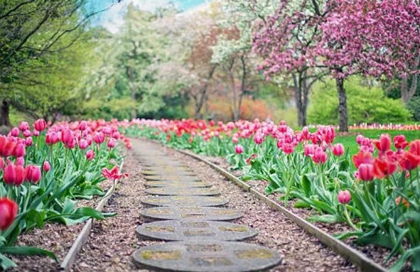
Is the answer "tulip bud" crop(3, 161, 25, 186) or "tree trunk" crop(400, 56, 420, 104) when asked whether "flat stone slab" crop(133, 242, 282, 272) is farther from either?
"tree trunk" crop(400, 56, 420, 104)

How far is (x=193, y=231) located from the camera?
531cm

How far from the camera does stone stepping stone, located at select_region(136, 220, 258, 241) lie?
16.7 feet

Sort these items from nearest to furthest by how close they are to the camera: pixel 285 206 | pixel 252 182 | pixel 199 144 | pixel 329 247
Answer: pixel 329 247 → pixel 285 206 → pixel 252 182 → pixel 199 144

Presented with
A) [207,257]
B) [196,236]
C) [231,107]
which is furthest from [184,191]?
[231,107]

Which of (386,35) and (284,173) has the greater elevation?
(386,35)

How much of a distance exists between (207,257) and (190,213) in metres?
2.07

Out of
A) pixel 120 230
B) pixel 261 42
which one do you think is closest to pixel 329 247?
pixel 120 230

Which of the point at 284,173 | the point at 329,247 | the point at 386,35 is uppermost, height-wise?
the point at 386,35

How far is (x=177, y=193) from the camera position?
8.07 meters

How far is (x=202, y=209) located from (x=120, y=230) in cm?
134

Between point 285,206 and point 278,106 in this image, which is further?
point 278,106

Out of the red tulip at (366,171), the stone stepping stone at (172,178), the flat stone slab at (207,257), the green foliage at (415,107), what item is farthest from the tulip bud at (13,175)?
the green foliage at (415,107)

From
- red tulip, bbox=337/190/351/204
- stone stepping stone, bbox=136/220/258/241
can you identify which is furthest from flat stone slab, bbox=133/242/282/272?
red tulip, bbox=337/190/351/204

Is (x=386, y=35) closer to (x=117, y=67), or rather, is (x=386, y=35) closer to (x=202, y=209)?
(x=202, y=209)
